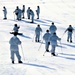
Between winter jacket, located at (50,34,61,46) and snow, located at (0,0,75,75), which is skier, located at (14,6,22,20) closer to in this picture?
snow, located at (0,0,75,75)

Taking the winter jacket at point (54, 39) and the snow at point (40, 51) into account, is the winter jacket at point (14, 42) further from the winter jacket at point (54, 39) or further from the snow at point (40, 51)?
the winter jacket at point (54, 39)

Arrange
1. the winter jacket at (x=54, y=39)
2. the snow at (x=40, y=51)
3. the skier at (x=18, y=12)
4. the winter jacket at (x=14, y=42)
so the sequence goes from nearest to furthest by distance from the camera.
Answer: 1. the snow at (x=40, y=51)
2. the winter jacket at (x=14, y=42)
3. the winter jacket at (x=54, y=39)
4. the skier at (x=18, y=12)

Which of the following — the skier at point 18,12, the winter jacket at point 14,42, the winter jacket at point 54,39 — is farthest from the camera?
the skier at point 18,12

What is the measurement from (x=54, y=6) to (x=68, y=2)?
4.38m

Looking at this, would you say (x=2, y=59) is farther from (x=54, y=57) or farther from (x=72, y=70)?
(x=72, y=70)

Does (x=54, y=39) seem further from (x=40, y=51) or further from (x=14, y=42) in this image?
(x=14, y=42)

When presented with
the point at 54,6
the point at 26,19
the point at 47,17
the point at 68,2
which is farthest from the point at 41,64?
the point at 68,2

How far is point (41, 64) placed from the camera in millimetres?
17016

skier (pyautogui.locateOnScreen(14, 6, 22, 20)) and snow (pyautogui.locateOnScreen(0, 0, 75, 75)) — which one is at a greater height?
skier (pyautogui.locateOnScreen(14, 6, 22, 20))

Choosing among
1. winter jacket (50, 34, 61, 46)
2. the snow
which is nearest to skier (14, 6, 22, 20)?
the snow

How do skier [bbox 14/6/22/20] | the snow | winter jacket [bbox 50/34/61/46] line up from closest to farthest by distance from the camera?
the snow < winter jacket [bbox 50/34/61/46] < skier [bbox 14/6/22/20]

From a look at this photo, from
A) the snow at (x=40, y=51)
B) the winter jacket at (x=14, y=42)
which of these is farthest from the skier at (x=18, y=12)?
the winter jacket at (x=14, y=42)

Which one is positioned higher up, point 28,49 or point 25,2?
point 25,2

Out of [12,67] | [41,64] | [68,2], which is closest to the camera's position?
[12,67]
